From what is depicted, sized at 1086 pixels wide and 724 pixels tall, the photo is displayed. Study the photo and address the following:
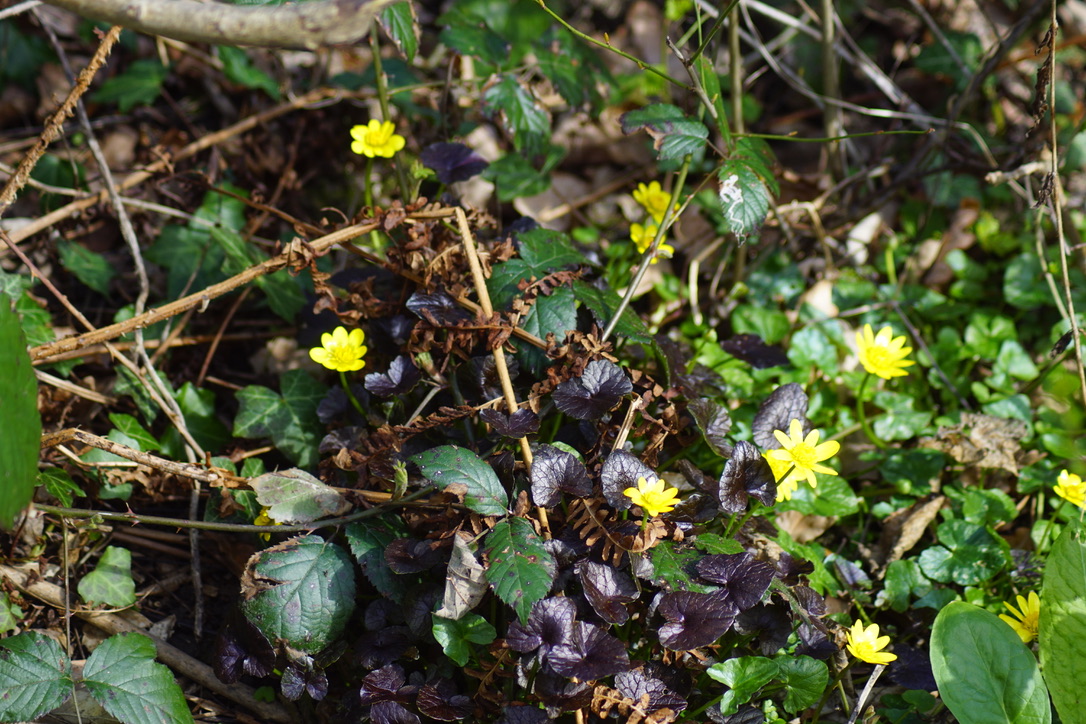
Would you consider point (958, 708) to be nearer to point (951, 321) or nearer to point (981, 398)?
point (981, 398)

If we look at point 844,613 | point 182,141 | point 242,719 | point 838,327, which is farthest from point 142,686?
point 838,327

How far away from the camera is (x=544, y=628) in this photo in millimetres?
1663

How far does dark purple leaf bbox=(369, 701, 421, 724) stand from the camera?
1717 millimetres

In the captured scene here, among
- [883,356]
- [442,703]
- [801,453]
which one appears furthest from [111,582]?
[883,356]

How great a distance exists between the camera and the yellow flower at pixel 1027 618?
1.92m

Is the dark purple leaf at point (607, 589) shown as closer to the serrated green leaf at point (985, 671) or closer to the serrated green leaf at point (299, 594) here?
the serrated green leaf at point (299, 594)

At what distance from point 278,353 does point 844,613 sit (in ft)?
5.95

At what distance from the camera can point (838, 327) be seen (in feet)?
9.18

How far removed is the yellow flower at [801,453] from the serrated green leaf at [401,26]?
141 cm

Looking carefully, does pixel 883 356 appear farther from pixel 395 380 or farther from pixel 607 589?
pixel 395 380

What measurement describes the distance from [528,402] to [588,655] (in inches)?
23.1

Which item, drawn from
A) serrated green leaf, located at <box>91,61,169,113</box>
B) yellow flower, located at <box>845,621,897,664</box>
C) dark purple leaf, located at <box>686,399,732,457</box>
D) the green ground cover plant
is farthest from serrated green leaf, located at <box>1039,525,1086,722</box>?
serrated green leaf, located at <box>91,61,169,113</box>

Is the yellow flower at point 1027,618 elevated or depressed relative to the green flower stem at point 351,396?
depressed

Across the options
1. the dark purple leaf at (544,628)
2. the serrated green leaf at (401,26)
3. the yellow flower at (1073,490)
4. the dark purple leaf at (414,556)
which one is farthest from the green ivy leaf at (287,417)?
the yellow flower at (1073,490)
